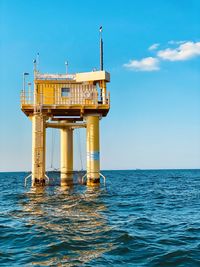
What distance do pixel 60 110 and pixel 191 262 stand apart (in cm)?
2353

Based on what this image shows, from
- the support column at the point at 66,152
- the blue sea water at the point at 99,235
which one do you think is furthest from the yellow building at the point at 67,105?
the blue sea water at the point at 99,235

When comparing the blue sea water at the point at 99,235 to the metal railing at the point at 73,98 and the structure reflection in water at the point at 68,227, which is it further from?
the metal railing at the point at 73,98

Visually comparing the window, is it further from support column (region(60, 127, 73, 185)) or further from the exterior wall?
support column (region(60, 127, 73, 185))

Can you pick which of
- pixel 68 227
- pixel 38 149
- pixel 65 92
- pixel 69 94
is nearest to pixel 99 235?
pixel 68 227

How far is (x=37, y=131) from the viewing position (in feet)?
101

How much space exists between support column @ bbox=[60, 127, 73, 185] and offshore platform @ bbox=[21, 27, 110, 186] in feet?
21.7

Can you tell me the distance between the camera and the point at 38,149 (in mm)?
30672

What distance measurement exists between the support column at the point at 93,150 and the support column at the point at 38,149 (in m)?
4.16

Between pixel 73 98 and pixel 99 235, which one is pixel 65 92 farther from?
pixel 99 235

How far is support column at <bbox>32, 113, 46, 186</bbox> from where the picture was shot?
30656mm

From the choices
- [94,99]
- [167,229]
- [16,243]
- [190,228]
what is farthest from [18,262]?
[94,99]

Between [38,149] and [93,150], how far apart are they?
16.2ft

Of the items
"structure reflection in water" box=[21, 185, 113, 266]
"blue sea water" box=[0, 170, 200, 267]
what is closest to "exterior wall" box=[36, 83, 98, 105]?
"structure reflection in water" box=[21, 185, 113, 266]

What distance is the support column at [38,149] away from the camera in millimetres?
30656
